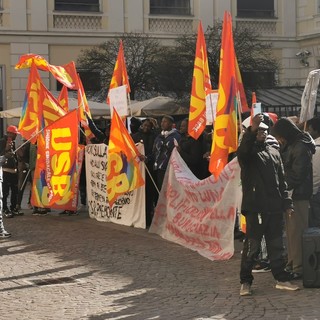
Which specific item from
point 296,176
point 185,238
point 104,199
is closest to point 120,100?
point 104,199

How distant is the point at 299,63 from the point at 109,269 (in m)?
24.5

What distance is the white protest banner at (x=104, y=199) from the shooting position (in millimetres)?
13750

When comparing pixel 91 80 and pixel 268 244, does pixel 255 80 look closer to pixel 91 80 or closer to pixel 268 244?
pixel 91 80

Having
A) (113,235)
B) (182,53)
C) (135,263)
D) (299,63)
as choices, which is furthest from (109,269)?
(299,63)

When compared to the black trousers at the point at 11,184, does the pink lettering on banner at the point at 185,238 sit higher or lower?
lower

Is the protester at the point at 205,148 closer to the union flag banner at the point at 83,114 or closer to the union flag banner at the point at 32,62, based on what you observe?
the union flag banner at the point at 83,114

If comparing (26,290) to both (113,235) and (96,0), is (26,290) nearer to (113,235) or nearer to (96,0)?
(113,235)

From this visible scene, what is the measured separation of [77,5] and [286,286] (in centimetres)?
2367

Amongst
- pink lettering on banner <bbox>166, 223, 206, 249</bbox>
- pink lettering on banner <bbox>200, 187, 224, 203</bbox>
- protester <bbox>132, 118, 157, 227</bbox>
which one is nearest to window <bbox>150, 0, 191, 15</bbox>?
protester <bbox>132, 118, 157, 227</bbox>

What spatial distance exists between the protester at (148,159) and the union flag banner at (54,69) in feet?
8.50

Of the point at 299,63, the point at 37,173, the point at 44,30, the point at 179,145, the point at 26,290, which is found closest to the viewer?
the point at 26,290

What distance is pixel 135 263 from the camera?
34.3 feet

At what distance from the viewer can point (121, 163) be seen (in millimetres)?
13562

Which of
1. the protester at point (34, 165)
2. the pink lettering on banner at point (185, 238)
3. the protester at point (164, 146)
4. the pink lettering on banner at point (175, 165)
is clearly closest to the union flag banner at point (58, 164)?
the protester at point (34, 165)
